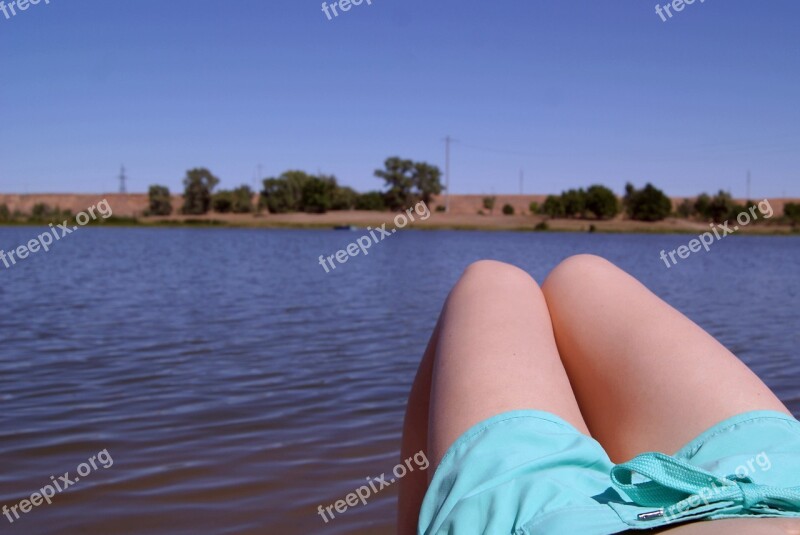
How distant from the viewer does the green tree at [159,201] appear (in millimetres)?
85188

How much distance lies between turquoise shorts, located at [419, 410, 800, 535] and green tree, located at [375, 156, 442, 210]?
8270cm

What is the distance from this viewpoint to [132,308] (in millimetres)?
9656

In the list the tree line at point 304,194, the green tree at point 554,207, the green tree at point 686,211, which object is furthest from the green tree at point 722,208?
the tree line at point 304,194

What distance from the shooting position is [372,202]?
84000mm

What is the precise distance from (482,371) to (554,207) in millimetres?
79964

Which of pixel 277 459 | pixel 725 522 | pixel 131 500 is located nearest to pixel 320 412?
pixel 277 459

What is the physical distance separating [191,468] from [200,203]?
8426cm

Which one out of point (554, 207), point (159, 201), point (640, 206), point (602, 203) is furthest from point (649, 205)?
point (159, 201)

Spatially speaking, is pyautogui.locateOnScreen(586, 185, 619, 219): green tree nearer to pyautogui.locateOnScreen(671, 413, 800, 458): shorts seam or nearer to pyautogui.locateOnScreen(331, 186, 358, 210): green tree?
pyautogui.locateOnScreen(331, 186, 358, 210): green tree

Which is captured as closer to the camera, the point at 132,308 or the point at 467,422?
the point at 467,422

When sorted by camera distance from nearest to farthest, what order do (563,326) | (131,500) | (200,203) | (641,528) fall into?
(641,528) → (563,326) → (131,500) → (200,203)

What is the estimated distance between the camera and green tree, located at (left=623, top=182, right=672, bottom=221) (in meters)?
73.2

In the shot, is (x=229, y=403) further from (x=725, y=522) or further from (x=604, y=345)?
(x=725, y=522)

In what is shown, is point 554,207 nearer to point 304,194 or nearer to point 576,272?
point 304,194
